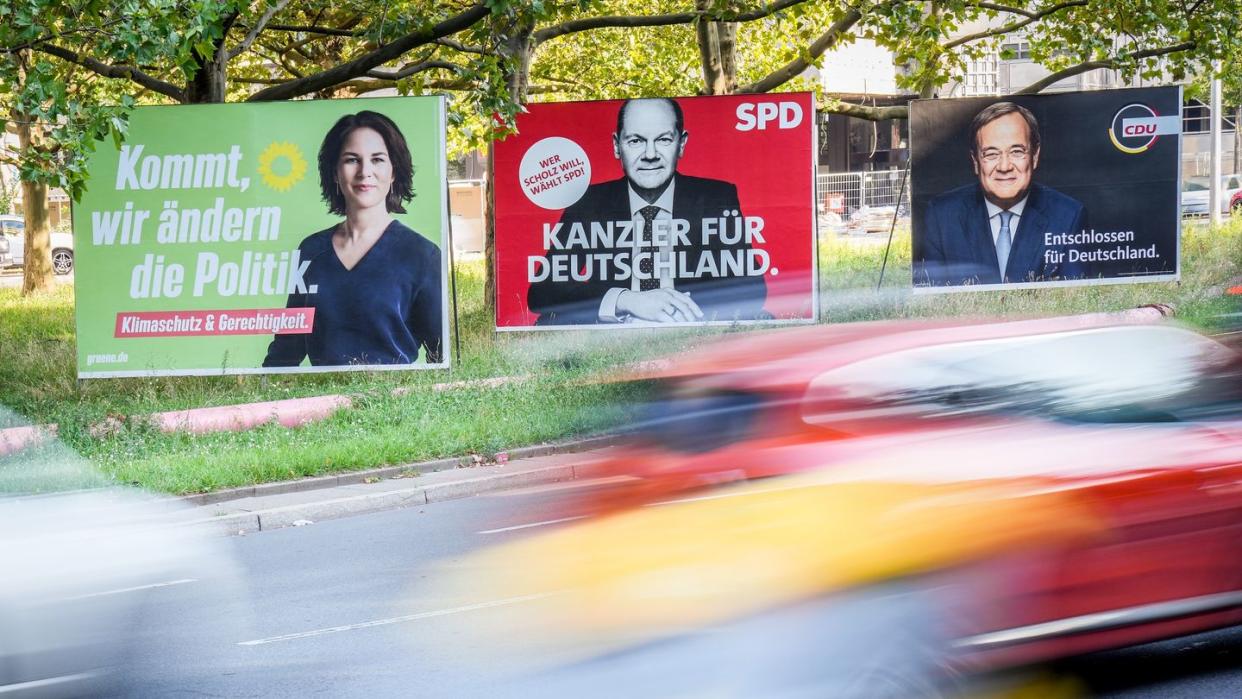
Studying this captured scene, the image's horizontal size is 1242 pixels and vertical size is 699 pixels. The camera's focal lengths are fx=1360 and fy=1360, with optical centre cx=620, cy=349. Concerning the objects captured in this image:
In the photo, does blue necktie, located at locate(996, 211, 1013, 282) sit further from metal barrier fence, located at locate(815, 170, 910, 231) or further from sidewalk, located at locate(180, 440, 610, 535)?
metal barrier fence, located at locate(815, 170, 910, 231)

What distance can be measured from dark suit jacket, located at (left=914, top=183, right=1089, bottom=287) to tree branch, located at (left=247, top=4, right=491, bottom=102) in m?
6.06

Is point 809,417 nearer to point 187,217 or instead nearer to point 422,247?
point 422,247

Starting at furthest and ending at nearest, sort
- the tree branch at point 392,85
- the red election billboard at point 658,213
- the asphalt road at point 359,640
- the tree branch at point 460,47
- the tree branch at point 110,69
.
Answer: the tree branch at point 392,85
the tree branch at point 460,47
the red election billboard at point 658,213
the tree branch at point 110,69
the asphalt road at point 359,640

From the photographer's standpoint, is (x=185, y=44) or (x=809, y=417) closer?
(x=809, y=417)

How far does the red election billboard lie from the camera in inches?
601

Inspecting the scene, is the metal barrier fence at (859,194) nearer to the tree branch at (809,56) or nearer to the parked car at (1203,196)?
the parked car at (1203,196)

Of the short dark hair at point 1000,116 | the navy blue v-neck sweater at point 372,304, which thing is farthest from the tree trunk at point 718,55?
the navy blue v-neck sweater at point 372,304

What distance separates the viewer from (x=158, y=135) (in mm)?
14633

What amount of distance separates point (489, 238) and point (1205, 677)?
14.4 m

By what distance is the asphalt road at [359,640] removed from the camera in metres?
5.77

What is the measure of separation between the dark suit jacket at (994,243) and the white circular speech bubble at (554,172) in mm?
4360

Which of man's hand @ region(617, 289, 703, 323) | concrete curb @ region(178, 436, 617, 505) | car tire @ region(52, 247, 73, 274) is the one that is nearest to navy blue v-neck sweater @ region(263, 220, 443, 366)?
man's hand @ region(617, 289, 703, 323)

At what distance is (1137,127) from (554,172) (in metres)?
7.31

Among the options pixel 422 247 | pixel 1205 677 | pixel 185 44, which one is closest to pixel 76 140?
pixel 185 44
